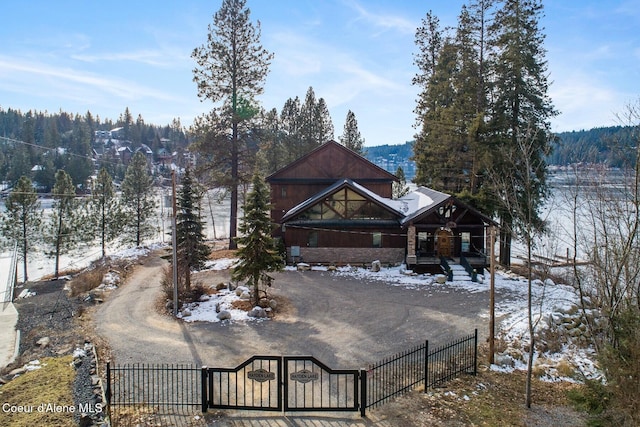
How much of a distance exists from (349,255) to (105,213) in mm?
24143

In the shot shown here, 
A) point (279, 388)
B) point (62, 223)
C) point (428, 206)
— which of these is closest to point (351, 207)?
point (428, 206)

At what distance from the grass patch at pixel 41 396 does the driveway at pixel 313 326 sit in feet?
6.21

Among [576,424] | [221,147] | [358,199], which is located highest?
[221,147]

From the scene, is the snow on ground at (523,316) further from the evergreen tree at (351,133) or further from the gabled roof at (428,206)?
the evergreen tree at (351,133)

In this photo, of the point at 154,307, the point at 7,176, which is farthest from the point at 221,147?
the point at 7,176

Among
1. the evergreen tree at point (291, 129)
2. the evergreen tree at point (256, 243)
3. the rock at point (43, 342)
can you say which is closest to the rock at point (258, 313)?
the evergreen tree at point (256, 243)

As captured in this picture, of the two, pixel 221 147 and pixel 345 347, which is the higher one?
pixel 221 147

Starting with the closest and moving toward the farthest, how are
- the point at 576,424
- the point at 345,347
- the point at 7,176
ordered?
the point at 576,424 < the point at 345,347 < the point at 7,176

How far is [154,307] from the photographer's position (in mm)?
19359

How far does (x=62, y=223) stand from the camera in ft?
110

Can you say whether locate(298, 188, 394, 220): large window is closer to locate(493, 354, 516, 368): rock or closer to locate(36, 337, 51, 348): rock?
locate(493, 354, 516, 368): rock

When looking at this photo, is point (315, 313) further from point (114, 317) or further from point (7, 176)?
point (7, 176)

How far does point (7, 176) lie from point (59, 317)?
70098 mm

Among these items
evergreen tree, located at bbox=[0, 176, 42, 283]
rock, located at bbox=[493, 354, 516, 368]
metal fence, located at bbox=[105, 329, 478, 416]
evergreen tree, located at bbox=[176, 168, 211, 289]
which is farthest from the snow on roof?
→ evergreen tree, located at bbox=[0, 176, 42, 283]
